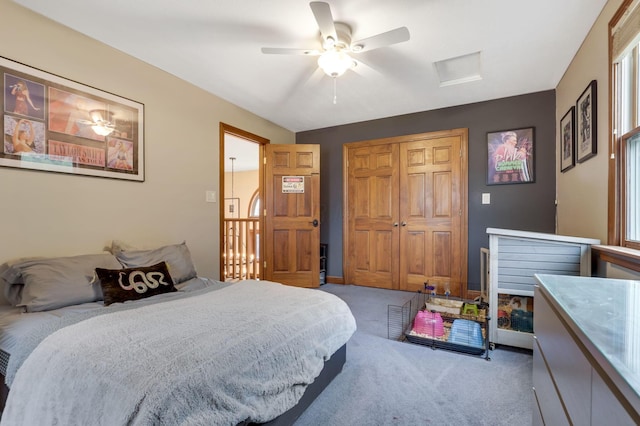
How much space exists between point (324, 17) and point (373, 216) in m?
2.87

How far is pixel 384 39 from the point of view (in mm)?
1959

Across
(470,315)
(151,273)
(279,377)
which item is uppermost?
(151,273)

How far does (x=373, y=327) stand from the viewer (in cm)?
272

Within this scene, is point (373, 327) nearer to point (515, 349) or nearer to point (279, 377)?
point (515, 349)

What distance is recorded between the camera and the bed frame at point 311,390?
1346 mm

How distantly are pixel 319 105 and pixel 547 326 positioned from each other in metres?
3.33

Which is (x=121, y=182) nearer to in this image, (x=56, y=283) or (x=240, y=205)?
(x=56, y=283)

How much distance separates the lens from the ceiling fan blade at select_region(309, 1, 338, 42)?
1646mm

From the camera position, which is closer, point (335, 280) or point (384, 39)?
point (384, 39)

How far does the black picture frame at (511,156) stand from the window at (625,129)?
5.36ft

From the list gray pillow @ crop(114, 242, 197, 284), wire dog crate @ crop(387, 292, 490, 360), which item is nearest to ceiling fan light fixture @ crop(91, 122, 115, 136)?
gray pillow @ crop(114, 242, 197, 284)

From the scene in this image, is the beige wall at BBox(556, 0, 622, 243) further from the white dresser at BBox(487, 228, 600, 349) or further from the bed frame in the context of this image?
the bed frame

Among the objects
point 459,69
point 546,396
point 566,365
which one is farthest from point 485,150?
point 566,365

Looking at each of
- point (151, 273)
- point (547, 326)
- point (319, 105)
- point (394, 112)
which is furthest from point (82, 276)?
point (394, 112)
